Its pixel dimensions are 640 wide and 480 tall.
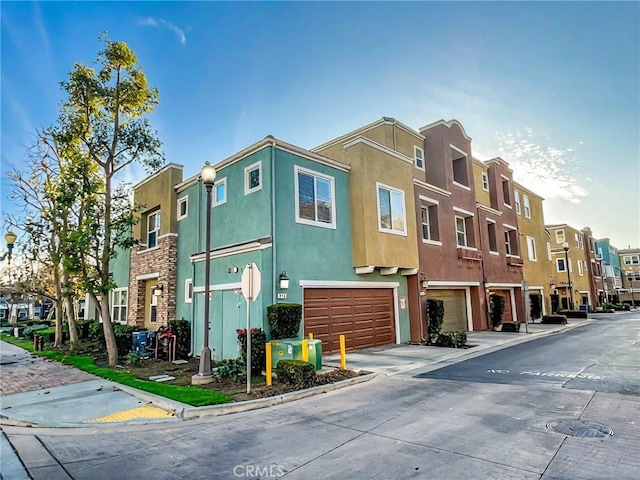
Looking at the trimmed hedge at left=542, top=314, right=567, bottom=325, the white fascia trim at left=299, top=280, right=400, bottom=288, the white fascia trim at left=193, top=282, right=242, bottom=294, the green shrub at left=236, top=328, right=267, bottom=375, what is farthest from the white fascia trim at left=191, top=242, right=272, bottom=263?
the trimmed hedge at left=542, top=314, right=567, bottom=325

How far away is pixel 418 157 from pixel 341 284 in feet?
31.0

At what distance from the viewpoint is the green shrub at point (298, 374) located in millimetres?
8641

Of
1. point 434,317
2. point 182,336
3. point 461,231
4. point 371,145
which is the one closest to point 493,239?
point 461,231

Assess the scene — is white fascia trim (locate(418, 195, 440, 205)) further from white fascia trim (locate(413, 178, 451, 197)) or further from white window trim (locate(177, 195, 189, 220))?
white window trim (locate(177, 195, 189, 220))

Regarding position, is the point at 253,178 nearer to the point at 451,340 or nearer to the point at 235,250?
the point at 235,250

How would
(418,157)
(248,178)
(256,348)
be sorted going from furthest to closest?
(418,157)
(248,178)
(256,348)

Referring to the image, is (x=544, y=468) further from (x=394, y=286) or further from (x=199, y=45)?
(x=199, y=45)

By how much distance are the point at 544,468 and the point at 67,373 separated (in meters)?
12.7

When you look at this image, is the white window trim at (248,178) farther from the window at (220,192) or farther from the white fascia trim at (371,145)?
the white fascia trim at (371,145)

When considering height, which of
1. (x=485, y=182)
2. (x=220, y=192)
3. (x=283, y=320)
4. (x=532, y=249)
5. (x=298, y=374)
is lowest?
(x=298, y=374)

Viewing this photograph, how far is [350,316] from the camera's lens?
14.3 m

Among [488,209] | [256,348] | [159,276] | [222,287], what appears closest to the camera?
[256,348]

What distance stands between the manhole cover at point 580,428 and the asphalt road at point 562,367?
8.84ft

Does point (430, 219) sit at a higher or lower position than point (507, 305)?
higher
